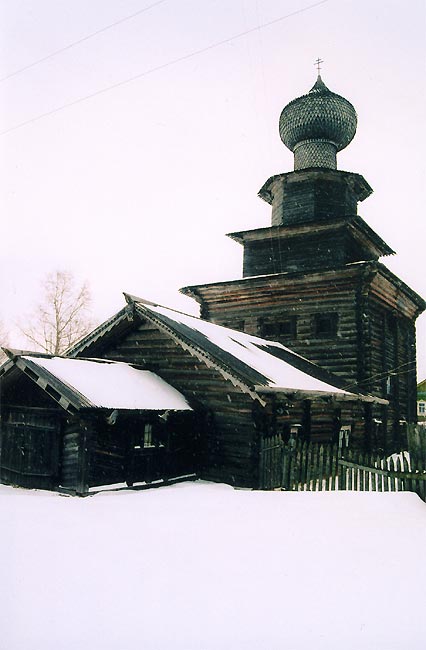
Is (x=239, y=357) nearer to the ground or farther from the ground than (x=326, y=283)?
nearer to the ground

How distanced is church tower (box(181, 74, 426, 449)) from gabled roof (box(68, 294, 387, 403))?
2.42 metres

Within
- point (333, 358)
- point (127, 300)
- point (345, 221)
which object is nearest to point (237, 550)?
point (127, 300)

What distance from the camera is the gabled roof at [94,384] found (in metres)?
11.3

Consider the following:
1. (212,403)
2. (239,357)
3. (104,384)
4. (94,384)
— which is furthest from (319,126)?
(94,384)

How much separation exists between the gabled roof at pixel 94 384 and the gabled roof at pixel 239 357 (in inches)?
58.5

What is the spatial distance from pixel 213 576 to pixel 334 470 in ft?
21.2

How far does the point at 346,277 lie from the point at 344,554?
48.6 ft

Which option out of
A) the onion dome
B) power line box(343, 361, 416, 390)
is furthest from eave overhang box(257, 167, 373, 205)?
power line box(343, 361, 416, 390)

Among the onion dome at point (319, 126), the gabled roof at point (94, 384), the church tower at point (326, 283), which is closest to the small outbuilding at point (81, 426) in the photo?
the gabled roof at point (94, 384)

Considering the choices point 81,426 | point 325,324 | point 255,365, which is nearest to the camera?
point 81,426

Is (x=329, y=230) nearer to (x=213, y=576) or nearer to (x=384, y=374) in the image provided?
(x=384, y=374)

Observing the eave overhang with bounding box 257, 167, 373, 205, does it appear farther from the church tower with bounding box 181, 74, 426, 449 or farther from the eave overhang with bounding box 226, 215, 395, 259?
the eave overhang with bounding box 226, 215, 395, 259

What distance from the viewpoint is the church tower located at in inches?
794

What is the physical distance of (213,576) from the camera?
5.88 m
